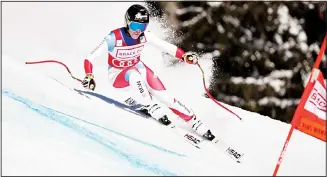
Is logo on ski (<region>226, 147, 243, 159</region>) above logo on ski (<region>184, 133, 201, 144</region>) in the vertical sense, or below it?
above

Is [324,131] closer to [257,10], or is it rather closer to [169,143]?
[169,143]

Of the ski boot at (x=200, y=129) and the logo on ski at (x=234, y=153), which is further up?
the ski boot at (x=200, y=129)

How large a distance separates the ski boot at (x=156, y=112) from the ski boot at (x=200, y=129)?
0.13m

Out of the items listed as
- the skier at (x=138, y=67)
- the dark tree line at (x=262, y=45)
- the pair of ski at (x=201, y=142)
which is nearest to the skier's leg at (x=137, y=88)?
the skier at (x=138, y=67)

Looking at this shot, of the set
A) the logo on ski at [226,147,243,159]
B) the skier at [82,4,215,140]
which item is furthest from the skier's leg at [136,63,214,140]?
the logo on ski at [226,147,243,159]

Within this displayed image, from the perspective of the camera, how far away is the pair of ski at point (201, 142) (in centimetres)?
299

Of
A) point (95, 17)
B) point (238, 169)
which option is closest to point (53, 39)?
point (95, 17)

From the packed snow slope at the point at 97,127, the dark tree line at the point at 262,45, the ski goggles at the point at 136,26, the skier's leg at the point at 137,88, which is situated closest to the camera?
the packed snow slope at the point at 97,127

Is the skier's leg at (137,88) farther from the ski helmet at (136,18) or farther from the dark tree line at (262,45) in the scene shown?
the dark tree line at (262,45)

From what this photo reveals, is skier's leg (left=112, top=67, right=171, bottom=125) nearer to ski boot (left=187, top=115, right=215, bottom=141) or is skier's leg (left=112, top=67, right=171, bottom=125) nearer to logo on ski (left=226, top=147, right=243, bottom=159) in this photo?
ski boot (left=187, top=115, right=215, bottom=141)

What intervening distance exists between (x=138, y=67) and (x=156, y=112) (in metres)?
0.23

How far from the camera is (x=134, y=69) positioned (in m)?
2.95

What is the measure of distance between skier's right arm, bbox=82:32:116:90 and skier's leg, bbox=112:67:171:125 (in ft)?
0.49

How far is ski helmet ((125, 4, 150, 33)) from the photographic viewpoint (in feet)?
9.06
